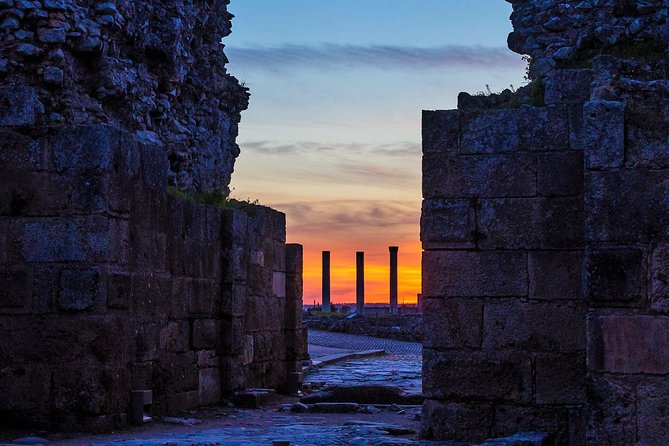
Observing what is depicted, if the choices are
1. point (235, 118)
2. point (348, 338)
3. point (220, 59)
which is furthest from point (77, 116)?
point (348, 338)

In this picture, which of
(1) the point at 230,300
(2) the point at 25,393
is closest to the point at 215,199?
(1) the point at 230,300

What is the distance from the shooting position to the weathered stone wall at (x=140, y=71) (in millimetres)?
12641

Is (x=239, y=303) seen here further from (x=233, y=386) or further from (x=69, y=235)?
(x=69, y=235)

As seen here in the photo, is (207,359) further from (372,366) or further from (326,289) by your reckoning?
(326,289)

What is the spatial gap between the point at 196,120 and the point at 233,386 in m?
4.95

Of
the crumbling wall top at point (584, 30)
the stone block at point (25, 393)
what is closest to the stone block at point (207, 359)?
the stone block at point (25, 393)

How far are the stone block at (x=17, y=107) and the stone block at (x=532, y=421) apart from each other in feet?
17.0

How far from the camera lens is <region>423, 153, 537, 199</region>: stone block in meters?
9.31

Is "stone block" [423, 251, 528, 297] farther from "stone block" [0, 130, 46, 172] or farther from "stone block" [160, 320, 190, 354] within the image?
"stone block" [0, 130, 46, 172]

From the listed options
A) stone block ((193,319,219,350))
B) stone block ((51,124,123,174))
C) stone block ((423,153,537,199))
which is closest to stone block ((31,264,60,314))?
stone block ((51,124,123,174))

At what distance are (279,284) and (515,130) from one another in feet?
23.9

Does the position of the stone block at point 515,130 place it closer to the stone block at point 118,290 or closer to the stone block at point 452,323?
the stone block at point 452,323

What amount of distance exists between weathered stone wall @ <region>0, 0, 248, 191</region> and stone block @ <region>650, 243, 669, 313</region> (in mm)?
6304

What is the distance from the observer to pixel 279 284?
52.7ft
